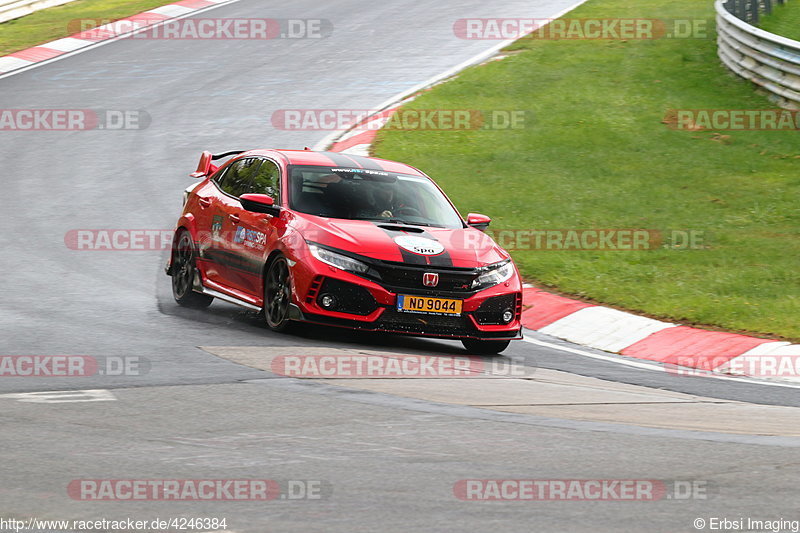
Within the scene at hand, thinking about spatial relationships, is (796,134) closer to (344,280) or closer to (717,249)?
(717,249)

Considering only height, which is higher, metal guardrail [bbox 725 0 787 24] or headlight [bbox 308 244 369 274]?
headlight [bbox 308 244 369 274]

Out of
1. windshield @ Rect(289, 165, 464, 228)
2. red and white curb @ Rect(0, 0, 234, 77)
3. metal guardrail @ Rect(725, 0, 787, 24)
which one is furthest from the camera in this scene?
red and white curb @ Rect(0, 0, 234, 77)

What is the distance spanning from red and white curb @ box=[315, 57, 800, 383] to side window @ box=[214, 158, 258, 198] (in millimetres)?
3043

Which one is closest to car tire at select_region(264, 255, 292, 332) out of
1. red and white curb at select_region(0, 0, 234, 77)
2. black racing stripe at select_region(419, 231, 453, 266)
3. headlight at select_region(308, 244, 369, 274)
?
headlight at select_region(308, 244, 369, 274)

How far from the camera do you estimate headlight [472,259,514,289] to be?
1032cm

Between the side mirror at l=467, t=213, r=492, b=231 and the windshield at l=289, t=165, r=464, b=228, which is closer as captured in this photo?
the windshield at l=289, t=165, r=464, b=228

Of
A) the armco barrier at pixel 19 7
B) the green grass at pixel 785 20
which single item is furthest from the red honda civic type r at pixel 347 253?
the armco barrier at pixel 19 7

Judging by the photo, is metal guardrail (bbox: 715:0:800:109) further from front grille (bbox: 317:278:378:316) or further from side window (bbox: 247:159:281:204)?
front grille (bbox: 317:278:378:316)

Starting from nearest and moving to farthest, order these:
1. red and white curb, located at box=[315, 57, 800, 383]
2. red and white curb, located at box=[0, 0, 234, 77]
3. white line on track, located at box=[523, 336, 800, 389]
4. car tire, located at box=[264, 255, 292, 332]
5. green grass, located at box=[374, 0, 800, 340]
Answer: white line on track, located at box=[523, 336, 800, 389], car tire, located at box=[264, 255, 292, 332], red and white curb, located at box=[315, 57, 800, 383], green grass, located at box=[374, 0, 800, 340], red and white curb, located at box=[0, 0, 234, 77]

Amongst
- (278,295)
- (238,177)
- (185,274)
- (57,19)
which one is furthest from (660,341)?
(57,19)

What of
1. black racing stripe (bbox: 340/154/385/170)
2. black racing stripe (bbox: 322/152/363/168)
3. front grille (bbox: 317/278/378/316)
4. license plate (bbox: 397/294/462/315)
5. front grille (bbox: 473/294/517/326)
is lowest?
front grille (bbox: 473/294/517/326)

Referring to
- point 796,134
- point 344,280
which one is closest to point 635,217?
point 796,134

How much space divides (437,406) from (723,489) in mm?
2281

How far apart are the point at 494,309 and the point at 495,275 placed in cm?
30
